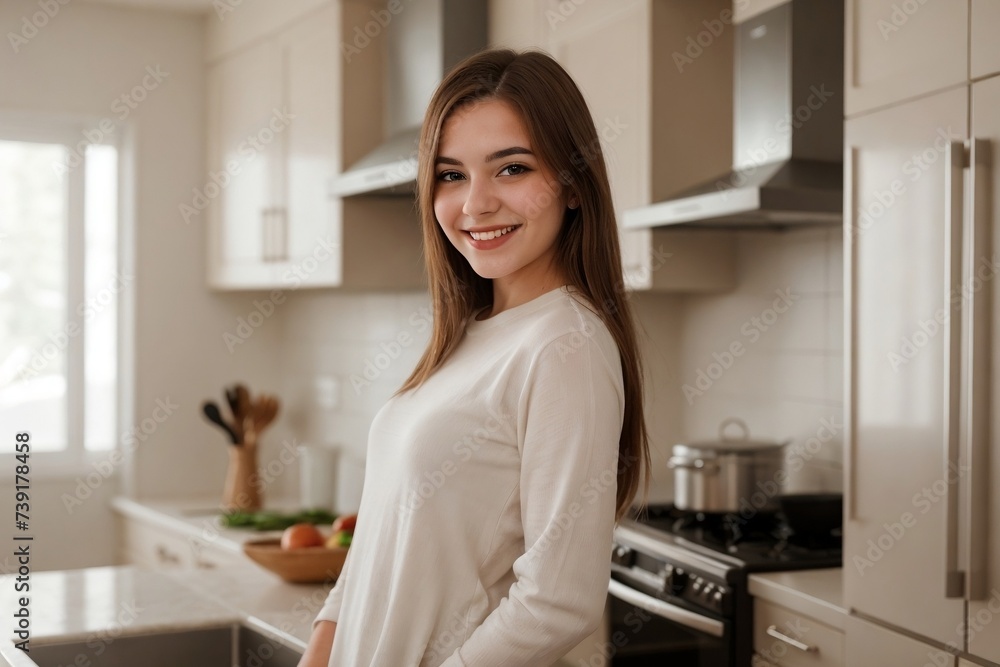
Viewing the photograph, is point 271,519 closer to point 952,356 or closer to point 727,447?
point 727,447

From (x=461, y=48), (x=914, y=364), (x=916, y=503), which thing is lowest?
(x=916, y=503)

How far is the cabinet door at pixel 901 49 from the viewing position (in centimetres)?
169

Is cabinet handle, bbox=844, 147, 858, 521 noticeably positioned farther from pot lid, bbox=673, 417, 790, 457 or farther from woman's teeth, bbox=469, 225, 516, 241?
woman's teeth, bbox=469, 225, 516, 241

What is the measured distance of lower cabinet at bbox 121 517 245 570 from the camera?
→ 352 cm

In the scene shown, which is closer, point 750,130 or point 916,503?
point 916,503

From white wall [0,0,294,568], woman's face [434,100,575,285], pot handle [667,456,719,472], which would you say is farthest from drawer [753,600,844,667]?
white wall [0,0,294,568]

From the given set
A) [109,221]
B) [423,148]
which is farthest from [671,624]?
[109,221]

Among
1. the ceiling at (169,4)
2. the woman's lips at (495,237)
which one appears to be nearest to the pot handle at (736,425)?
the woman's lips at (495,237)

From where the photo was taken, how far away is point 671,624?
2.39 m

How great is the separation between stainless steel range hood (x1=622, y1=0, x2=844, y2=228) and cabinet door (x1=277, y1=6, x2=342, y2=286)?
131 centimetres

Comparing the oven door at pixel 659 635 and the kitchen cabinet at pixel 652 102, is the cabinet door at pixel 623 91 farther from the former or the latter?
the oven door at pixel 659 635

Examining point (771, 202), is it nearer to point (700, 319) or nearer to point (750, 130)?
point (750, 130)

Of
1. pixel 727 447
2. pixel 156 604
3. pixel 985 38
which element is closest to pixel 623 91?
pixel 727 447

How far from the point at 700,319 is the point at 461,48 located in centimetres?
103
